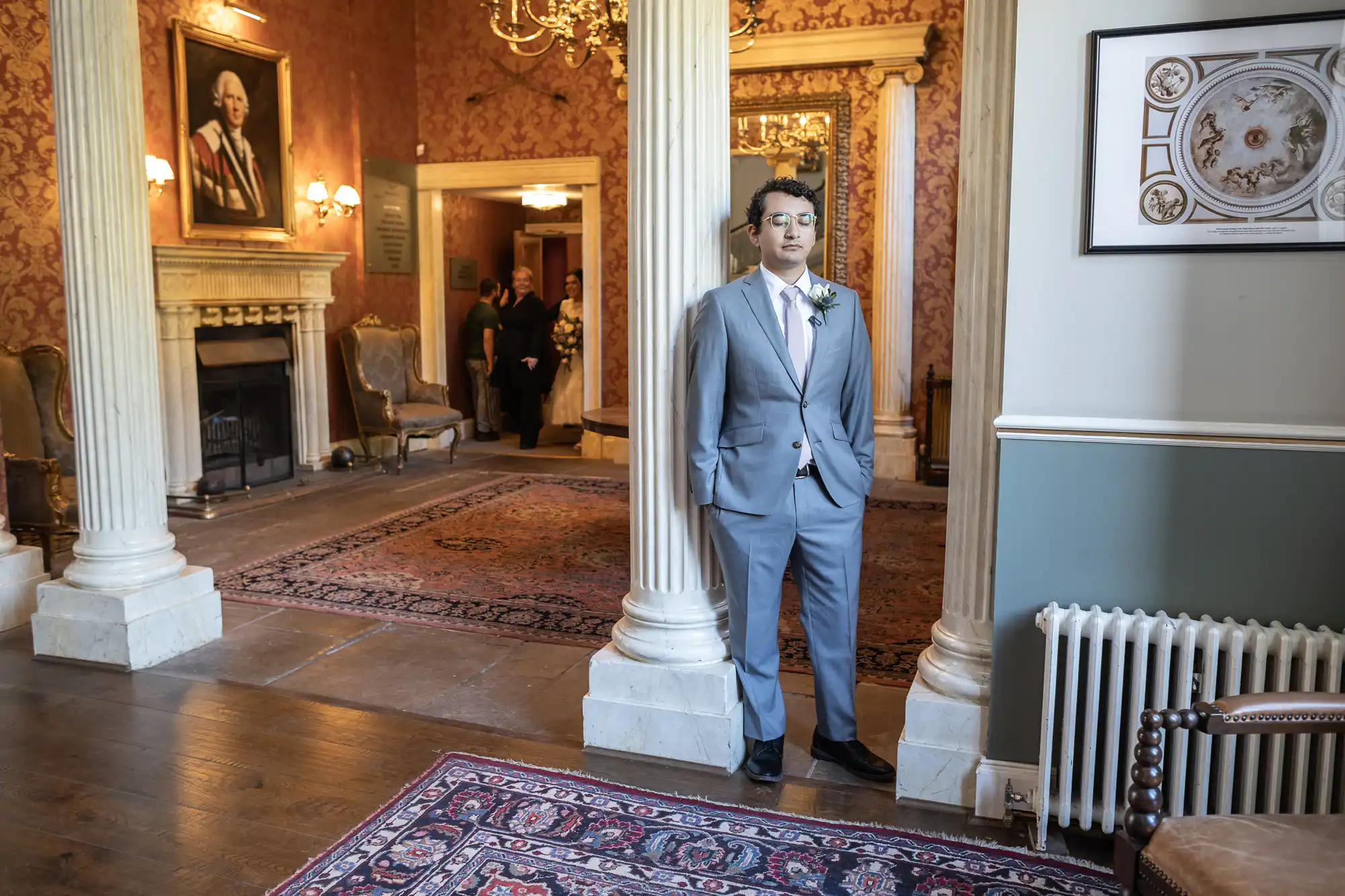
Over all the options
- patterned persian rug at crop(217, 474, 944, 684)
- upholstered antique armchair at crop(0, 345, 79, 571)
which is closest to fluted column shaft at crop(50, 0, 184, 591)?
patterned persian rug at crop(217, 474, 944, 684)

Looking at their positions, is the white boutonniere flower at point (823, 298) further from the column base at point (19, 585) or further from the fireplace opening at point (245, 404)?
the fireplace opening at point (245, 404)

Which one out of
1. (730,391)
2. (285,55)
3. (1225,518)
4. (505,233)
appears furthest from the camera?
(505,233)

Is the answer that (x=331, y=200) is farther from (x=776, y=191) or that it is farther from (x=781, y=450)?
(x=781, y=450)

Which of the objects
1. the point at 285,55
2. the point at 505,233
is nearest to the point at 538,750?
the point at 285,55

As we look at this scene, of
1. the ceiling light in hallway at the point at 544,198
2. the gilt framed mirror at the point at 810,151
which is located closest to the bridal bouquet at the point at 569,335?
the ceiling light in hallway at the point at 544,198

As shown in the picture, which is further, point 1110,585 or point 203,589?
point 203,589

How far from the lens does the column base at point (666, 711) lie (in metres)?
3.23

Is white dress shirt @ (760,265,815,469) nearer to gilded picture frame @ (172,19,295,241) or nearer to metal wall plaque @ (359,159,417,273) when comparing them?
gilded picture frame @ (172,19,295,241)

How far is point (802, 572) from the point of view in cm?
314

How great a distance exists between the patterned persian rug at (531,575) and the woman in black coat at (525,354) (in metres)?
2.66

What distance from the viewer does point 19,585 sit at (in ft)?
15.3

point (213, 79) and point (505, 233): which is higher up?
point (213, 79)

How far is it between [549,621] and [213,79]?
17.5 feet

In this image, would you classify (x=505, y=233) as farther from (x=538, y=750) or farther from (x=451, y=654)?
(x=538, y=750)
